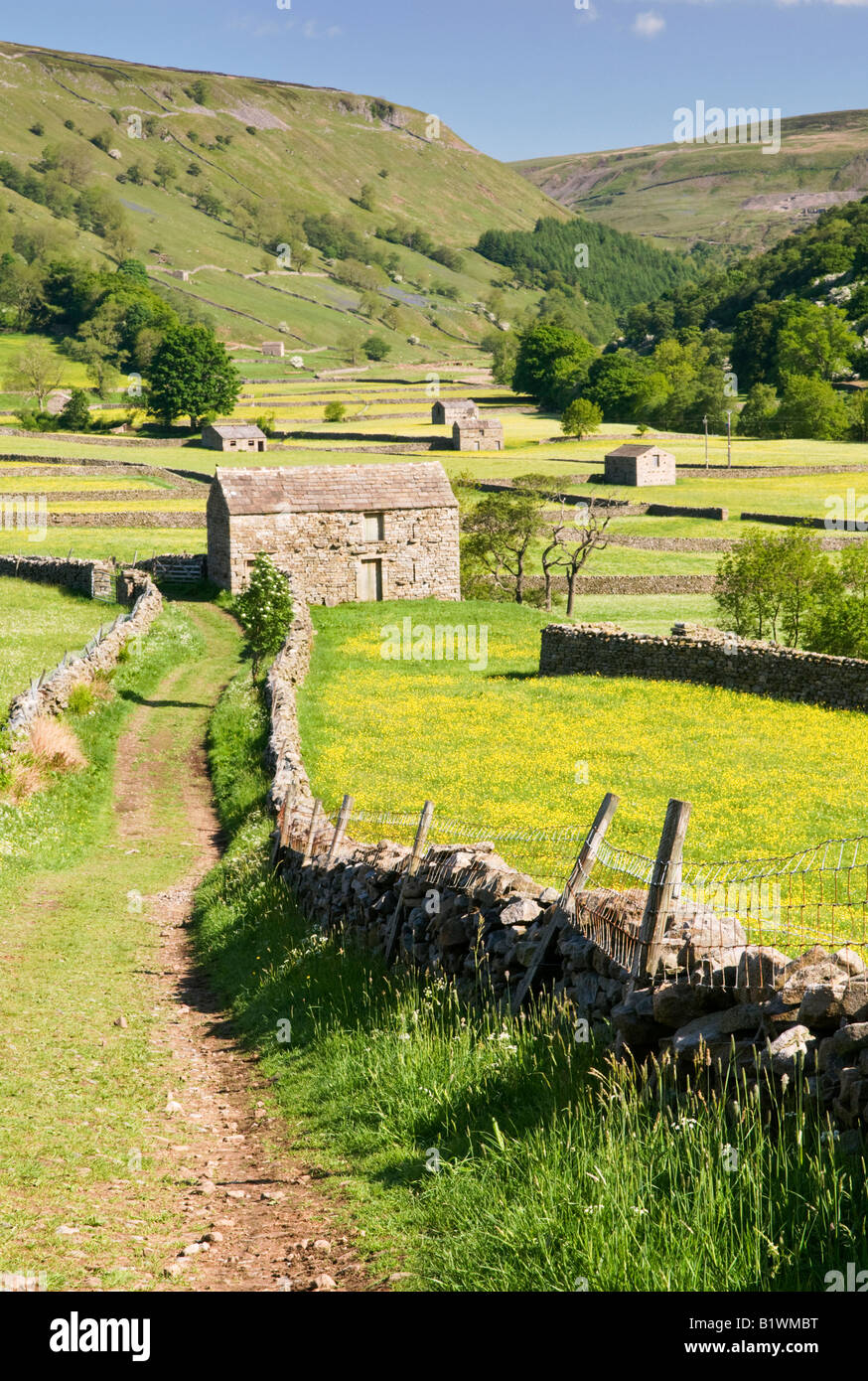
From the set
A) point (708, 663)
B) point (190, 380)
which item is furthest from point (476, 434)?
point (708, 663)

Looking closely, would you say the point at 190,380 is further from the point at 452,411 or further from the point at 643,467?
the point at 643,467

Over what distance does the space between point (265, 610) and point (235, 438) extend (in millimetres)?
76883

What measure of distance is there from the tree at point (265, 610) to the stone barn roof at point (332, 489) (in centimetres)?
1200

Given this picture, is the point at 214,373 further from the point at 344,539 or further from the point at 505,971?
the point at 505,971

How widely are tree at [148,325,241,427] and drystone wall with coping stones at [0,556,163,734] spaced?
80.8 m

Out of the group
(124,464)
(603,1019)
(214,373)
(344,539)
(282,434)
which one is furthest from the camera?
(214,373)

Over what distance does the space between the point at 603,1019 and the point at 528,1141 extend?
5.21ft

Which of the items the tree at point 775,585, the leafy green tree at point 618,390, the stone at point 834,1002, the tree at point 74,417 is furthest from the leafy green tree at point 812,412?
the stone at point 834,1002

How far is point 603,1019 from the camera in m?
8.16

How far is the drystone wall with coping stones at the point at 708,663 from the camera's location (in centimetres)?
3069

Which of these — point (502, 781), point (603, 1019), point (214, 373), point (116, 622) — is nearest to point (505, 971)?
point (603, 1019)

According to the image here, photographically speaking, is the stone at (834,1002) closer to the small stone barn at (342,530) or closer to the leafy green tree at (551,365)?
the small stone barn at (342,530)

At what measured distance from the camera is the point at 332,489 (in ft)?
157

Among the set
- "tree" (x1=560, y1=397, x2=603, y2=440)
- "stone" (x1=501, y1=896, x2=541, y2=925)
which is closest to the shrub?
"stone" (x1=501, y1=896, x2=541, y2=925)
